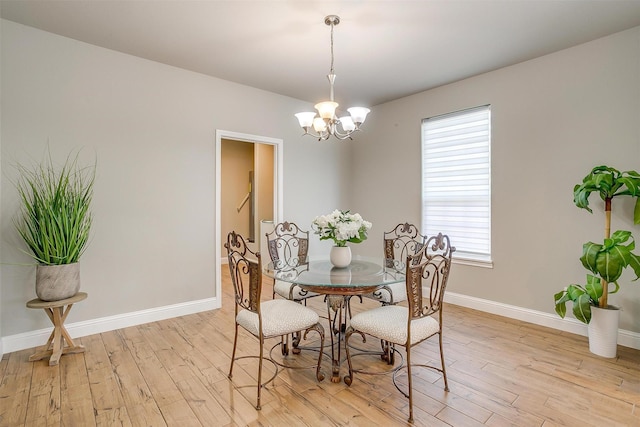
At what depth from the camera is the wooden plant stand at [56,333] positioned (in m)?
2.46

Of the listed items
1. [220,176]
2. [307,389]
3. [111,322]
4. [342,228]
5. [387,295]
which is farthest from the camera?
[220,176]

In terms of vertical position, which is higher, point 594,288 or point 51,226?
point 51,226

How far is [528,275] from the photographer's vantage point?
3.36 meters

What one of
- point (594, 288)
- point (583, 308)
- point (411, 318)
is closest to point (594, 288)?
point (594, 288)

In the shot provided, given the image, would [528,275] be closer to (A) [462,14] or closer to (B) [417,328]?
(B) [417,328]

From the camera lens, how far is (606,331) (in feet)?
8.46

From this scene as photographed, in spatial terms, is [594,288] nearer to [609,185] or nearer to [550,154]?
[609,185]

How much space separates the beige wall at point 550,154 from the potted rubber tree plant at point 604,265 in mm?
299

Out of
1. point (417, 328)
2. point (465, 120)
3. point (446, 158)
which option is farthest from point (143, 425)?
point (465, 120)

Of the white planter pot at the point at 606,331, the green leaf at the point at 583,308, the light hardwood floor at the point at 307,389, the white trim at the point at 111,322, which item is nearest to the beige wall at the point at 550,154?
the white planter pot at the point at 606,331

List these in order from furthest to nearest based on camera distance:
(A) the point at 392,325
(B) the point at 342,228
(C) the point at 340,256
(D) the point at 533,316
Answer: (D) the point at 533,316 < (C) the point at 340,256 < (B) the point at 342,228 < (A) the point at 392,325

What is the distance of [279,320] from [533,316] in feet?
9.27

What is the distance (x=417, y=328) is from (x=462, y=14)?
8.02 feet

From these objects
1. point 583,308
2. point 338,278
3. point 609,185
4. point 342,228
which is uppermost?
point 609,185
